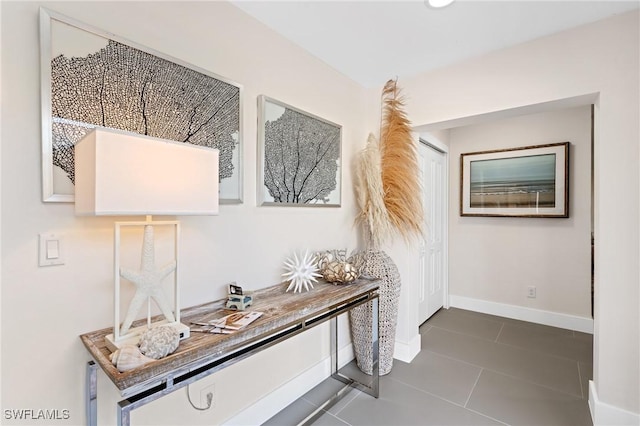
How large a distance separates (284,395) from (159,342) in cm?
131

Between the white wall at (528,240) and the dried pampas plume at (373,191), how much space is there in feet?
6.39

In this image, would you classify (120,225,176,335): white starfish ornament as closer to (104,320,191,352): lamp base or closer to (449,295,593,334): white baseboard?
(104,320,191,352): lamp base

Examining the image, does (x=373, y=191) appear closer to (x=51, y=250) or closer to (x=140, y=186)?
(x=140, y=186)

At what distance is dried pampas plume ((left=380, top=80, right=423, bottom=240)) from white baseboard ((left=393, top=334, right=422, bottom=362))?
3.34 feet

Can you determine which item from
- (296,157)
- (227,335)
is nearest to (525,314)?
(296,157)

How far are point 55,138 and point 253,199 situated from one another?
95 cm

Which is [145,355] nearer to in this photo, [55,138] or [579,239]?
[55,138]

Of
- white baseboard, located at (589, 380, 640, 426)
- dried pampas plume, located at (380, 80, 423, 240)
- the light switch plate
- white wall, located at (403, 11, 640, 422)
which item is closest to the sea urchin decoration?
dried pampas plume, located at (380, 80, 423, 240)

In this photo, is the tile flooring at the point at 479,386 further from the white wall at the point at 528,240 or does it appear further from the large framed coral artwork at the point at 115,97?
the large framed coral artwork at the point at 115,97

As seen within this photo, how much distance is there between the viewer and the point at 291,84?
2.09m

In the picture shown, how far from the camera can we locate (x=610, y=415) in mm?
1785

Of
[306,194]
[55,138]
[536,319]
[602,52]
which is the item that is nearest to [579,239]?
[536,319]

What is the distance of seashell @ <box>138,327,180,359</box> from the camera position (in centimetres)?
101

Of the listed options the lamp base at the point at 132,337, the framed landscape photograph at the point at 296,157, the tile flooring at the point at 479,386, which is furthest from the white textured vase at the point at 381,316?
the lamp base at the point at 132,337
